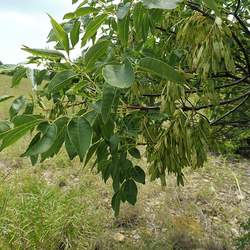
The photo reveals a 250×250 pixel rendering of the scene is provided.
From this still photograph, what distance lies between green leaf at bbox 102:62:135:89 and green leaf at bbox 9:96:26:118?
48 centimetres

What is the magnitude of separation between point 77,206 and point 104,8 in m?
2.66

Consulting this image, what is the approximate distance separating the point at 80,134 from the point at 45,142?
2.8 inches

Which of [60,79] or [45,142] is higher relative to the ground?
[60,79]

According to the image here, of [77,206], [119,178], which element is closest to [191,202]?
[77,206]

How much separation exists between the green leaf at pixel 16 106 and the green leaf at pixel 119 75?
1.57 ft

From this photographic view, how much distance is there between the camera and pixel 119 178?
1.59 m

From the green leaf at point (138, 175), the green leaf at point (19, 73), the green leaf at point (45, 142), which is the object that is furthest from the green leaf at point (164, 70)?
the green leaf at point (138, 175)

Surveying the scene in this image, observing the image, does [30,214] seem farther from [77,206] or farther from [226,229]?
[226,229]

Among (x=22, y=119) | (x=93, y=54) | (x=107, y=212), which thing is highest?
(x=93, y=54)

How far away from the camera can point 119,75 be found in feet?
2.49

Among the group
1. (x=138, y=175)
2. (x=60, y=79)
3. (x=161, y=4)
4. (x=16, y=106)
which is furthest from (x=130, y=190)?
Result: (x=161, y=4)

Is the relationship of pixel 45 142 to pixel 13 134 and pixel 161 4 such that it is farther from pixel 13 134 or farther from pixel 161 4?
pixel 161 4

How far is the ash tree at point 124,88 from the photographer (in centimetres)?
85

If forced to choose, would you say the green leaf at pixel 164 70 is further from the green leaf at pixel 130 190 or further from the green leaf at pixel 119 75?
the green leaf at pixel 130 190
